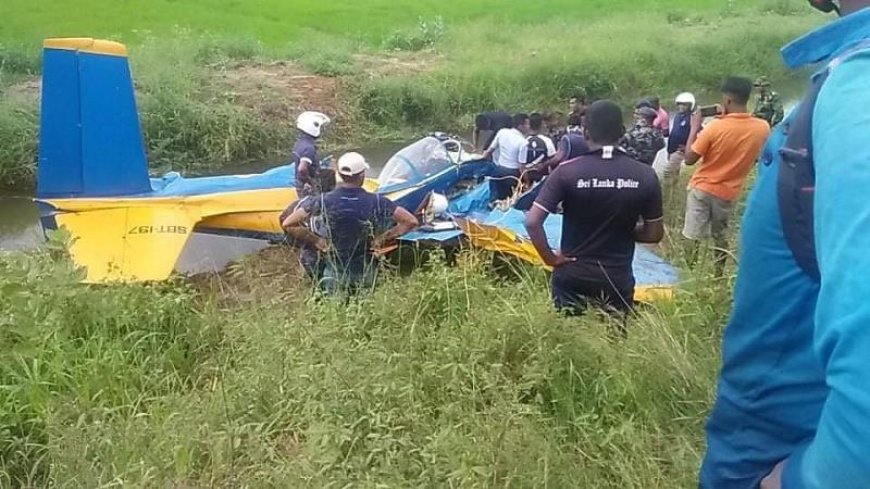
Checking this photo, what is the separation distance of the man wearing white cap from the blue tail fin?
2448mm

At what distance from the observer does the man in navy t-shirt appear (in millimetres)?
4223

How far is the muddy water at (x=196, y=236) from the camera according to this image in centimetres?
800

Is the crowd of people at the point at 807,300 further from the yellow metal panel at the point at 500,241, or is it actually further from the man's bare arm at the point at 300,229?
the yellow metal panel at the point at 500,241

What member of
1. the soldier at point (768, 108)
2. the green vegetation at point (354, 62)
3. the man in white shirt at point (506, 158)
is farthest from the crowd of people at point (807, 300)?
the green vegetation at point (354, 62)

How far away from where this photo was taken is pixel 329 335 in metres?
4.20

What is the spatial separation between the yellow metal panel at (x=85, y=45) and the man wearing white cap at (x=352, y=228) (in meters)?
2.67

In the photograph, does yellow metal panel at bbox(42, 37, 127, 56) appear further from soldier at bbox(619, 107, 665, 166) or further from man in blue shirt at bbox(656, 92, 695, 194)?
man in blue shirt at bbox(656, 92, 695, 194)

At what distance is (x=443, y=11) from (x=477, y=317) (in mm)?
24830

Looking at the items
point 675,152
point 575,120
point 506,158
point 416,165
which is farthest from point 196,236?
point 675,152

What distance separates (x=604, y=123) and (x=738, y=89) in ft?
7.69

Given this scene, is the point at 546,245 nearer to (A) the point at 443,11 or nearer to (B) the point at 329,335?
(B) the point at 329,335

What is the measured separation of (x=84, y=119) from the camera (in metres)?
7.12

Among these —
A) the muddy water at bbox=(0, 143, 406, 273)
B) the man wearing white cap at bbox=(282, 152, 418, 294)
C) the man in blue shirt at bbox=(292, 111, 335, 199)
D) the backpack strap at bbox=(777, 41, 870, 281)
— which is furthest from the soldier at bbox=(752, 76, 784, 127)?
the backpack strap at bbox=(777, 41, 870, 281)

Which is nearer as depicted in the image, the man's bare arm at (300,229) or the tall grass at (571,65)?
the man's bare arm at (300,229)
